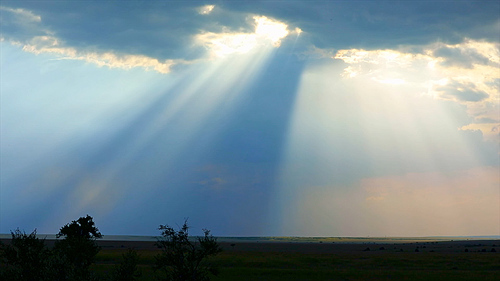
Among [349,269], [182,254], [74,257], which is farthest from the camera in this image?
[349,269]

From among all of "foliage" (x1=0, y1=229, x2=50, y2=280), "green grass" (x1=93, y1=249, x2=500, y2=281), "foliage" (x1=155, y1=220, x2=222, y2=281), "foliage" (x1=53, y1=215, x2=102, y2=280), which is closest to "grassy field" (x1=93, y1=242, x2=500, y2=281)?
"green grass" (x1=93, y1=249, x2=500, y2=281)

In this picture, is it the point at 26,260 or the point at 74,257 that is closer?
the point at 26,260

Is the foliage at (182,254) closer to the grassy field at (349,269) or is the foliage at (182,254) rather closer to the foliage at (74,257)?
the foliage at (74,257)

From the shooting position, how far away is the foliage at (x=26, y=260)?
2647cm

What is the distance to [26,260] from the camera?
1097 inches

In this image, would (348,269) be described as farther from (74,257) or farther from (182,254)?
(182,254)

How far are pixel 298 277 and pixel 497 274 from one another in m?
30.5

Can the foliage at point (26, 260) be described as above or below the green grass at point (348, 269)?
above

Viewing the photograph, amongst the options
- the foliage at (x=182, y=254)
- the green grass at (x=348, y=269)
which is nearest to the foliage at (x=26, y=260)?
the foliage at (x=182, y=254)

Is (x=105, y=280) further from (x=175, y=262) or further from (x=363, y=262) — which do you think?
(x=363, y=262)

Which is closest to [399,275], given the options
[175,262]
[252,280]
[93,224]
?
[252,280]

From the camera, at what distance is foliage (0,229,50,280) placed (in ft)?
86.8

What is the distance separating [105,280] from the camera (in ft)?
89.4

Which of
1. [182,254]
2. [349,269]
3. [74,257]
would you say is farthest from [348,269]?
[182,254]
